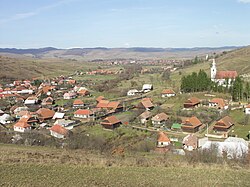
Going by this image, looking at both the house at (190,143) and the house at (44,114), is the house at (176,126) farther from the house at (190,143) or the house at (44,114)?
the house at (44,114)

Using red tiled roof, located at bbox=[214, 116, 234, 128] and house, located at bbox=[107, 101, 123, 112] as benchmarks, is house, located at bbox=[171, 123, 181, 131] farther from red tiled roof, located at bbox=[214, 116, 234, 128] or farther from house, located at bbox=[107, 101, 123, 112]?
house, located at bbox=[107, 101, 123, 112]

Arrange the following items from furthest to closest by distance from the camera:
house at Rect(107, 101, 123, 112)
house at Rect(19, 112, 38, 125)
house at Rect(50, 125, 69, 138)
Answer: house at Rect(107, 101, 123, 112), house at Rect(19, 112, 38, 125), house at Rect(50, 125, 69, 138)

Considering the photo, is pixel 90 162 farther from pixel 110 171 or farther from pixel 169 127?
pixel 169 127

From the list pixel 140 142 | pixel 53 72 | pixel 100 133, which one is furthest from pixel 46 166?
pixel 53 72

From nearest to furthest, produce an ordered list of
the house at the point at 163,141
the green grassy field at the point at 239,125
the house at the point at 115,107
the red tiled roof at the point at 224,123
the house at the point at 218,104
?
the house at the point at 163,141, the green grassy field at the point at 239,125, the red tiled roof at the point at 224,123, the house at the point at 218,104, the house at the point at 115,107

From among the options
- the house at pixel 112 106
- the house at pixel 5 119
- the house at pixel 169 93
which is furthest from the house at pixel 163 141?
the house at pixel 169 93

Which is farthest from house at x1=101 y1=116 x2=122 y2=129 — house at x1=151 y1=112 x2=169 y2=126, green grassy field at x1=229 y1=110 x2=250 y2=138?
green grassy field at x1=229 y1=110 x2=250 y2=138

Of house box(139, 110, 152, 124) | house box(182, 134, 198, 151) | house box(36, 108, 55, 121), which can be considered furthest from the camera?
house box(36, 108, 55, 121)

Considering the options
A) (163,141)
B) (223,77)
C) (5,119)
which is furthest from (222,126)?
(5,119)
